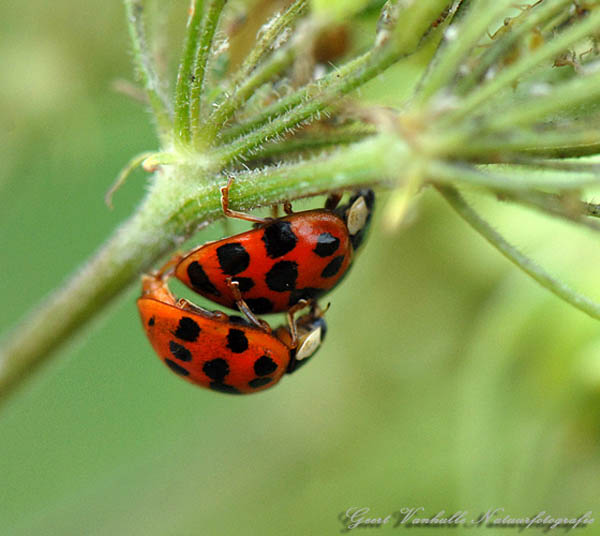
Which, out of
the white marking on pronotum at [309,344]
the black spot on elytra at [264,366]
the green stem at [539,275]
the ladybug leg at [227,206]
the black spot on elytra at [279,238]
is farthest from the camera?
the white marking on pronotum at [309,344]

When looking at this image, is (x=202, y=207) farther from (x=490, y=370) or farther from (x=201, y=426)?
(x=201, y=426)

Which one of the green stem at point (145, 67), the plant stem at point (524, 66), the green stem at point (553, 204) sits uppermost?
the green stem at point (145, 67)

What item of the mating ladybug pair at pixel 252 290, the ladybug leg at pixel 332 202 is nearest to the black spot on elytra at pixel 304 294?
the mating ladybug pair at pixel 252 290

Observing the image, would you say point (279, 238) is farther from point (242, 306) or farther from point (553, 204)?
point (553, 204)

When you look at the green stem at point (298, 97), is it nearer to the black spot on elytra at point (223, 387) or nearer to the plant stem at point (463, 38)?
the plant stem at point (463, 38)

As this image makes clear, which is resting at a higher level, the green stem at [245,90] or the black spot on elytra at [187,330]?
the black spot on elytra at [187,330]

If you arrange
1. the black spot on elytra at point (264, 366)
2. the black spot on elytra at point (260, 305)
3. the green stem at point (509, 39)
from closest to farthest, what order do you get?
the green stem at point (509, 39) < the black spot on elytra at point (260, 305) < the black spot on elytra at point (264, 366)

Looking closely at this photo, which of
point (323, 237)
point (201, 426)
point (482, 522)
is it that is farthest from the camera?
point (201, 426)

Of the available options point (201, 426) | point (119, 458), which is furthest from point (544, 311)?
point (119, 458)

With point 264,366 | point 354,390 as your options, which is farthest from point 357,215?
point 354,390
